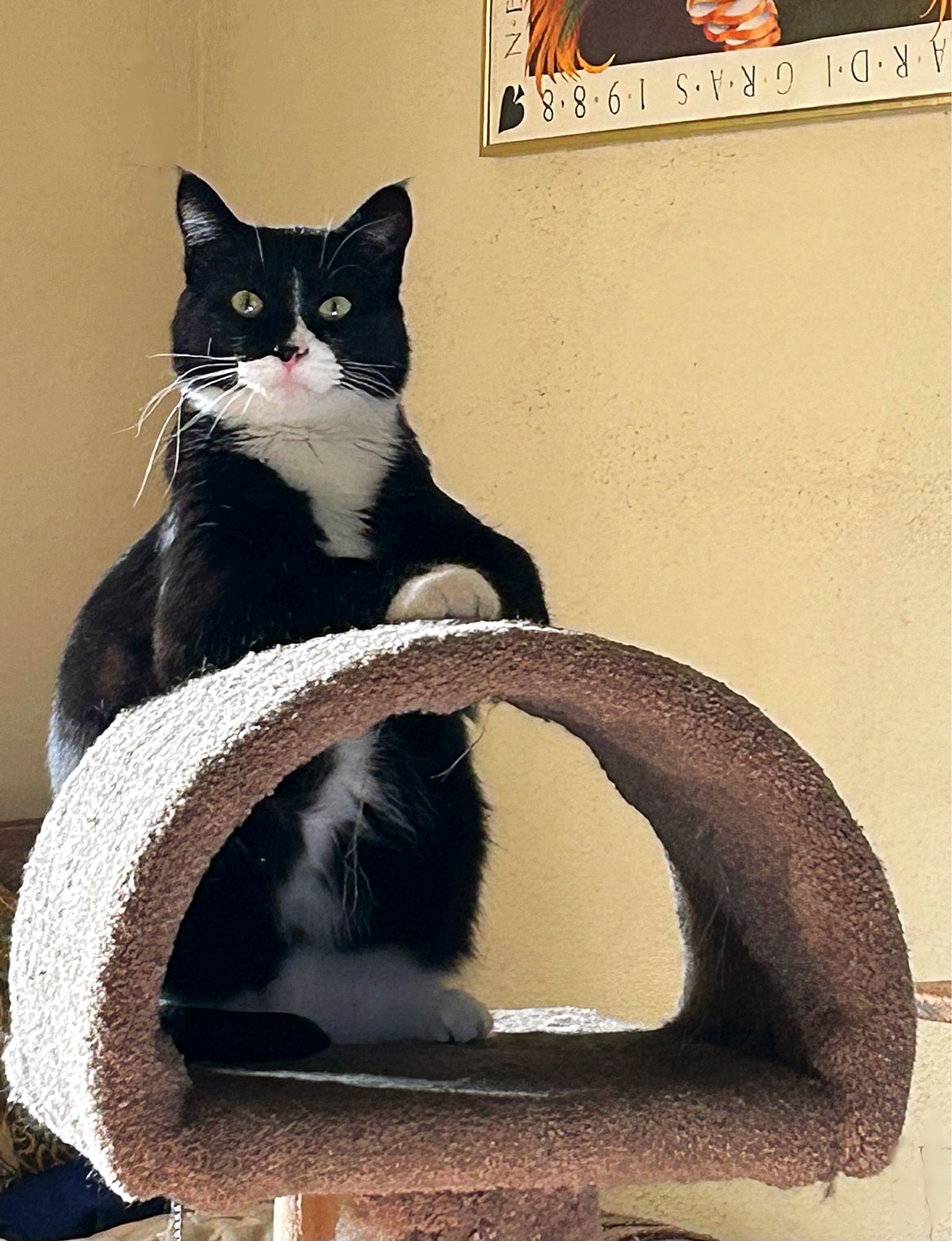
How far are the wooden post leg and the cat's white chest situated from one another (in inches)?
15.1

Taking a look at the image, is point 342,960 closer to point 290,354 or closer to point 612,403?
point 290,354

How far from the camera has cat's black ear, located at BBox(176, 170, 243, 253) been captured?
721 mm

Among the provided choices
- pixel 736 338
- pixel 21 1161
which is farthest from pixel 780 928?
pixel 736 338

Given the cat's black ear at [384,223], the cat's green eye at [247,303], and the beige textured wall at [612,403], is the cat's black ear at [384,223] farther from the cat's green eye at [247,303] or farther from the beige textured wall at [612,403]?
the beige textured wall at [612,403]

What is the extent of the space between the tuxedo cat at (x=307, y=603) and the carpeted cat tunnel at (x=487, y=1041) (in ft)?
0.12

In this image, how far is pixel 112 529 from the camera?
5.79ft

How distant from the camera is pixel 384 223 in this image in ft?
2.45

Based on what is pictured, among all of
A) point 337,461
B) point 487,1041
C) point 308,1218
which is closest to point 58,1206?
point 308,1218

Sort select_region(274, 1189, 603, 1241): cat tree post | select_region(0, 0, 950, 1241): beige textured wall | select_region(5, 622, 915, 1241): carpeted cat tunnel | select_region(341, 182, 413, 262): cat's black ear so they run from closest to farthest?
select_region(5, 622, 915, 1241): carpeted cat tunnel → select_region(274, 1189, 603, 1241): cat tree post → select_region(341, 182, 413, 262): cat's black ear → select_region(0, 0, 950, 1241): beige textured wall

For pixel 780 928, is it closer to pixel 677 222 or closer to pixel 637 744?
pixel 637 744

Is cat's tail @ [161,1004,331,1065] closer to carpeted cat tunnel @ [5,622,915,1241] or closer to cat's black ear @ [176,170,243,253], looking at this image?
carpeted cat tunnel @ [5,622,915,1241]

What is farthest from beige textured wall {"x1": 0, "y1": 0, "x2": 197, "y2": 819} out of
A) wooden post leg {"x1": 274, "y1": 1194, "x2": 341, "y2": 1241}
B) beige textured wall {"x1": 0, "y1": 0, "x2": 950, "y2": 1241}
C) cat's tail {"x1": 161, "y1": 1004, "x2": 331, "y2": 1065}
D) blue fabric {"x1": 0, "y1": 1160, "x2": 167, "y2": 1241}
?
cat's tail {"x1": 161, "y1": 1004, "x2": 331, "y2": 1065}

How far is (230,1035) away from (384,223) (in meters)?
0.43

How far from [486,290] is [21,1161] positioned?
3.77 ft
